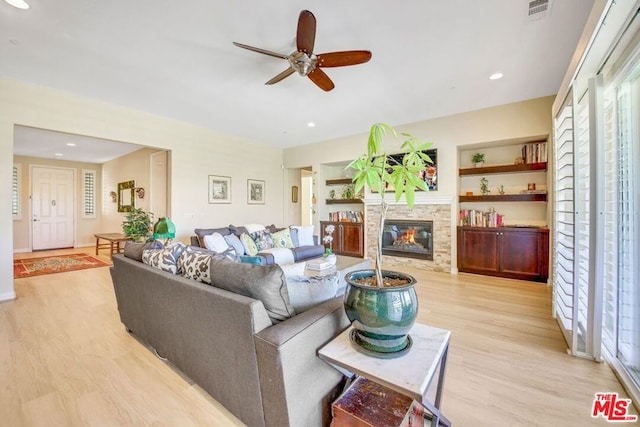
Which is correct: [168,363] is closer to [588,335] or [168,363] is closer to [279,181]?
[588,335]

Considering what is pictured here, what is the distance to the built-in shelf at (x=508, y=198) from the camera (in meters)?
4.09

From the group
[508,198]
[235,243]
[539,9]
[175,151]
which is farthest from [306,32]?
[508,198]

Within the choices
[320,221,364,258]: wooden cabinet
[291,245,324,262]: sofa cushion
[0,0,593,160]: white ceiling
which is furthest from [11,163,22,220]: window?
[320,221,364,258]: wooden cabinet

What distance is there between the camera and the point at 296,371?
3.78ft

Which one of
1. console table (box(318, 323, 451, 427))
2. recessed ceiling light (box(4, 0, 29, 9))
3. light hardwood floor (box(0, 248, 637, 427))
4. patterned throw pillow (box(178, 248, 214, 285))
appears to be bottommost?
light hardwood floor (box(0, 248, 637, 427))

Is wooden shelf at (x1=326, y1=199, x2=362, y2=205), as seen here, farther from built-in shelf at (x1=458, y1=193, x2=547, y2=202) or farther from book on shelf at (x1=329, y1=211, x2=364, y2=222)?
built-in shelf at (x1=458, y1=193, x2=547, y2=202)

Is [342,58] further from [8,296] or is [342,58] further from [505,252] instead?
[8,296]

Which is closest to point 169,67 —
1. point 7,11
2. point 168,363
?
point 7,11

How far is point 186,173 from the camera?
17.1 ft

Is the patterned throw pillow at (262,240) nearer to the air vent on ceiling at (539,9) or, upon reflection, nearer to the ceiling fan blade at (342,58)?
the ceiling fan blade at (342,58)

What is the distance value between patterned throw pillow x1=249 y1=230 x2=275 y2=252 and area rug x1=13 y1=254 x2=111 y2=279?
3.45m

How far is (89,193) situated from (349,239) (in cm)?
809

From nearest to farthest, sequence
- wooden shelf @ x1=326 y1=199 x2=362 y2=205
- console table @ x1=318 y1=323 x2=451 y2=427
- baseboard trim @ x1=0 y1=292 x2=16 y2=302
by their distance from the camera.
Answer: console table @ x1=318 y1=323 x2=451 y2=427 < baseboard trim @ x1=0 y1=292 x2=16 y2=302 < wooden shelf @ x1=326 y1=199 x2=362 y2=205

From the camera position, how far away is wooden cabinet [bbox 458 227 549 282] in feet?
12.9
